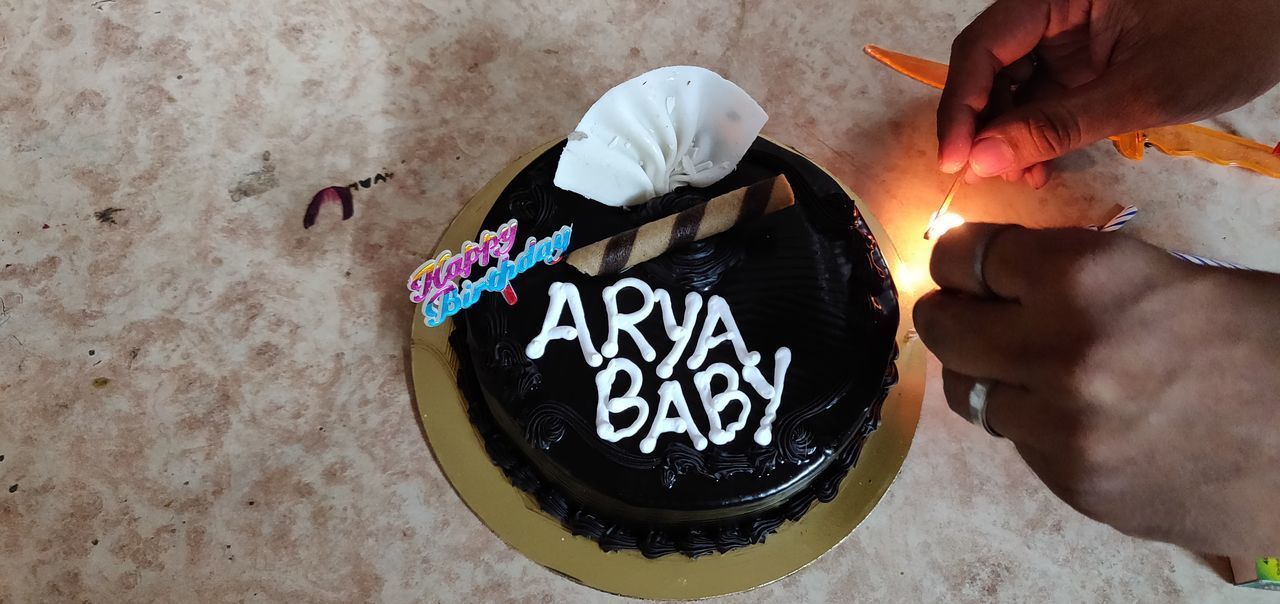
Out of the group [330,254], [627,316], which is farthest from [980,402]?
[330,254]

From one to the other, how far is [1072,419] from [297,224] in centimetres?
157

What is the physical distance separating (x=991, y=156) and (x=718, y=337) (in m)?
0.68

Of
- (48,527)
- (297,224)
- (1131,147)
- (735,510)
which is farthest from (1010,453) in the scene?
(48,527)

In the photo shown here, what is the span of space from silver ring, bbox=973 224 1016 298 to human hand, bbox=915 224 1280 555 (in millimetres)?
87

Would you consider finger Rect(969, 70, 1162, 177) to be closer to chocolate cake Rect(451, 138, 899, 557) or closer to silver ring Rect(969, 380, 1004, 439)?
chocolate cake Rect(451, 138, 899, 557)

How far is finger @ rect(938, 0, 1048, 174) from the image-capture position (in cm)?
163

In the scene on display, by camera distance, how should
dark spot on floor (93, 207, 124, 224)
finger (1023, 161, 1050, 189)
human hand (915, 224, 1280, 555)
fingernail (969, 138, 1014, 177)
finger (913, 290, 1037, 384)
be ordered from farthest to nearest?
1. finger (1023, 161, 1050, 189)
2. dark spot on floor (93, 207, 124, 224)
3. fingernail (969, 138, 1014, 177)
4. finger (913, 290, 1037, 384)
5. human hand (915, 224, 1280, 555)

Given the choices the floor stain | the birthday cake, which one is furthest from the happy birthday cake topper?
the floor stain

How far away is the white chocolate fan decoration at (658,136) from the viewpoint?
147 centimetres

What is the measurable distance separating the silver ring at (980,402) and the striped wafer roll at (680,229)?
0.51 m

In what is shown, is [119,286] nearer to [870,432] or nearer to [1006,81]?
[870,432]

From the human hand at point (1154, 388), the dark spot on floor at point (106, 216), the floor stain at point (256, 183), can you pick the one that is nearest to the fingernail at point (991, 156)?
the human hand at point (1154, 388)

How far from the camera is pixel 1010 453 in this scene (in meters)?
1.71

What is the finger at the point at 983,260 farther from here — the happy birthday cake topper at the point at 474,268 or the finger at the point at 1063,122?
the happy birthday cake topper at the point at 474,268
